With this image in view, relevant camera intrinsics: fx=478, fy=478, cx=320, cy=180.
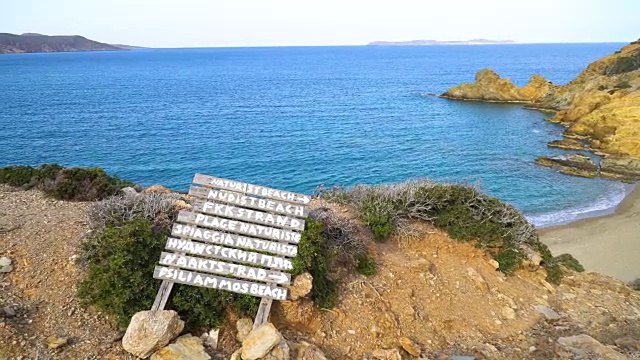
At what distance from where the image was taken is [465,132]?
49688 mm

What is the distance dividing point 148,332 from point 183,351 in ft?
2.15

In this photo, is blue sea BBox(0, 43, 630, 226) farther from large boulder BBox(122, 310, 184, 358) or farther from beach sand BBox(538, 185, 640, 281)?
large boulder BBox(122, 310, 184, 358)

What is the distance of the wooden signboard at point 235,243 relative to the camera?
28.8ft

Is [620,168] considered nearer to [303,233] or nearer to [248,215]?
[303,233]

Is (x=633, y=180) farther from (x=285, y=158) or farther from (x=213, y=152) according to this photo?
(x=213, y=152)

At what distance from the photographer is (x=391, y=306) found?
33.9ft

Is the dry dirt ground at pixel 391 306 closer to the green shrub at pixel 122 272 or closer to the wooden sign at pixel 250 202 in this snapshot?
the green shrub at pixel 122 272

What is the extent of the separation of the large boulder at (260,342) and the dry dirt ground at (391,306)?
2.40ft

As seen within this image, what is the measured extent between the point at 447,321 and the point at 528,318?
222 centimetres

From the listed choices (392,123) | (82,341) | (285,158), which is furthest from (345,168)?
(82,341)

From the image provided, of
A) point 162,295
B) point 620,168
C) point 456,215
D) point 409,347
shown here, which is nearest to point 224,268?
point 162,295

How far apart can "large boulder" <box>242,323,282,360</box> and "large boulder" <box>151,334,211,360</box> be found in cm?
69

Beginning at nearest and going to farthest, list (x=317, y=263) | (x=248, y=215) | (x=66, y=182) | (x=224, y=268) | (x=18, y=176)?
(x=224, y=268), (x=248, y=215), (x=317, y=263), (x=66, y=182), (x=18, y=176)

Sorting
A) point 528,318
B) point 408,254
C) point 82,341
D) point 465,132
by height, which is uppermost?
point 82,341
